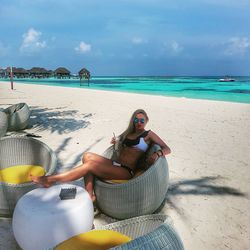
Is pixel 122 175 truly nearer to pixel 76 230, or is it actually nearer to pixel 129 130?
pixel 129 130

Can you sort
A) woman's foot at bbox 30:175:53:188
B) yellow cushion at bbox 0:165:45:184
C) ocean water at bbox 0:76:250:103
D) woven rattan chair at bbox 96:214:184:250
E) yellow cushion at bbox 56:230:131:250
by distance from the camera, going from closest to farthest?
woven rattan chair at bbox 96:214:184:250, yellow cushion at bbox 56:230:131:250, woman's foot at bbox 30:175:53:188, yellow cushion at bbox 0:165:45:184, ocean water at bbox 0:76:250:103

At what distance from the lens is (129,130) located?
3.84 m

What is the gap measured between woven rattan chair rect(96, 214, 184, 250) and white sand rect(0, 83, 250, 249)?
72cm

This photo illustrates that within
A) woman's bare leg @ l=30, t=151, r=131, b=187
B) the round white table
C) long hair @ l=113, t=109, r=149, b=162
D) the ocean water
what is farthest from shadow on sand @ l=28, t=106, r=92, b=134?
the ocean water

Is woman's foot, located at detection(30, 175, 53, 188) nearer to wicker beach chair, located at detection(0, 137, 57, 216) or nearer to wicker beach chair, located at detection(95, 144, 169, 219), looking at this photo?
wicker beach chair, located at detection(95, 144, 169, 219)

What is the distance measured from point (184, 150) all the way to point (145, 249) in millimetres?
4583

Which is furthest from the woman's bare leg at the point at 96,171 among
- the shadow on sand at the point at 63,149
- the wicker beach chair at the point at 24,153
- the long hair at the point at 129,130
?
the shadow on sand at the point at 63,149

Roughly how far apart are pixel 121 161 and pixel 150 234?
186cm

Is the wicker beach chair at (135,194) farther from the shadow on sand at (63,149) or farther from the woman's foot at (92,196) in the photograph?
the shadow on sand at (63,149)

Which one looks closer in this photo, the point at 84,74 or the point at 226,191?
the point at 226,191

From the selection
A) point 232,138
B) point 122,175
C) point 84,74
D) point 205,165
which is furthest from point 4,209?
point 84,74

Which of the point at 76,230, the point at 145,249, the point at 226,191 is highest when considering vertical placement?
the point at 145,249

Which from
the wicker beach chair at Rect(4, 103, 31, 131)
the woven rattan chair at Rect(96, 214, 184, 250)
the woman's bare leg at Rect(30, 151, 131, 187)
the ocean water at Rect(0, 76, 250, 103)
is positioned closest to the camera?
the woven rattan chair at Rect(96, 214, 184, 250)

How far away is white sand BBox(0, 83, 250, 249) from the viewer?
3182 mm
